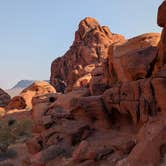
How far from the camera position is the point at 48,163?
52.0 feet

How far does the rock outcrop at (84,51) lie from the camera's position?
65375 millimetres

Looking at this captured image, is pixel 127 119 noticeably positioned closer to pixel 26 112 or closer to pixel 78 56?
pixel 26 112

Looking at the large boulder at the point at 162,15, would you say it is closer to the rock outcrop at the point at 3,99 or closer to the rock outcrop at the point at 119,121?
the rock outcrop at the point at 119,121

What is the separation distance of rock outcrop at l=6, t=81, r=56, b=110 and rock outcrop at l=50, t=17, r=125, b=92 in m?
7.20

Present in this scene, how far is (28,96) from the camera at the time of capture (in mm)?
55656

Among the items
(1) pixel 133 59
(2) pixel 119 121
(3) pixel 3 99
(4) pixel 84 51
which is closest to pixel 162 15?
(1) pixel 133 59

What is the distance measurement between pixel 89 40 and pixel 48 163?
53.6 metres

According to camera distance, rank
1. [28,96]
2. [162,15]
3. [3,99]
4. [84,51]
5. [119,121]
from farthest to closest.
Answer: [84,51]
[3,99]
[28,96]
[119,121]
[162,15]

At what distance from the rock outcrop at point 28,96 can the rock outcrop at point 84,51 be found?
7200 mm

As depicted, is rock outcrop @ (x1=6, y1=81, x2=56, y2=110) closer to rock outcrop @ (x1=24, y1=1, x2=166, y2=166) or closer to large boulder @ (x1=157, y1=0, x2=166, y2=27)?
rock outcrop @ (x1=24, y1=1, x2=166, y2=166)

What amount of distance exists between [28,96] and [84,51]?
17409mm

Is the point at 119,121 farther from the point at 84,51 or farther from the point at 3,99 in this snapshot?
the point at 3,99

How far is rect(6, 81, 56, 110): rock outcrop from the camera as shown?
179ft

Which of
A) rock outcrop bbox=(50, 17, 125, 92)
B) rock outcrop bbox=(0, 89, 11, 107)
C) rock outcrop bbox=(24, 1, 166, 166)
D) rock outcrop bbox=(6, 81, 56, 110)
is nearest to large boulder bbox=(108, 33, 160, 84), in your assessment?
rock outcrop bbox=(24, 1, 166, 166)
